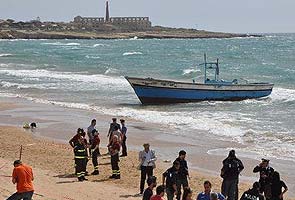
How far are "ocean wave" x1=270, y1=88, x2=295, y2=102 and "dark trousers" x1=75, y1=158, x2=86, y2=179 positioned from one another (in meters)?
23.6

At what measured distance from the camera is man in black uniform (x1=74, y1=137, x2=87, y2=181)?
48.1 ft

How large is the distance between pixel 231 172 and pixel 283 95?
28373 mm

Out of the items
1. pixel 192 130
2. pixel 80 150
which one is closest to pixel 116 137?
pixel 80 150

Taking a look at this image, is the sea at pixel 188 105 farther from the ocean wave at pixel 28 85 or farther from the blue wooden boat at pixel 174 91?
the blue wooden boat at pixel 174 91

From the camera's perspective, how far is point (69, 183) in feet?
47.9

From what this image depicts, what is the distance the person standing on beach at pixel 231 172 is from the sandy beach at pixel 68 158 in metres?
2.24

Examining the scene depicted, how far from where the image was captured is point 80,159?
14828mm

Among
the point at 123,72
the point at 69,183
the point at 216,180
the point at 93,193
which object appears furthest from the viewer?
the point at 123,72

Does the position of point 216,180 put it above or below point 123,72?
below

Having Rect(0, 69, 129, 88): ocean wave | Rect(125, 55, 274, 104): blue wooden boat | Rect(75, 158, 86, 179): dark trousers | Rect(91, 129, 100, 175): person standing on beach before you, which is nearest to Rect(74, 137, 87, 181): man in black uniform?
Rect(75, 158, 86, 179): dark trousers

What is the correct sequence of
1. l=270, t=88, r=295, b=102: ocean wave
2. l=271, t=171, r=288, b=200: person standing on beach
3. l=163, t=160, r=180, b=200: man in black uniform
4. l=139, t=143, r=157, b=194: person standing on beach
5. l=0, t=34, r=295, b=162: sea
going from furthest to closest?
l=270, t=88, r=295, b=102: ocean wave → l=0, t=34, r=295, b=162: sea → l=139, t=143, r=157, b=194: person standing on beach → l=163, t=160, r=180, b=200: man in black uniform → l=271, t=171, r=288, b=200: person standing on beach

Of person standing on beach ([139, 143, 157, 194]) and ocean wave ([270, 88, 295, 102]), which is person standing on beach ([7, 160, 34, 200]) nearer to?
person standing on beach ([139, 143, 157, 194])

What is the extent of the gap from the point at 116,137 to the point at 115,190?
151 centimetres

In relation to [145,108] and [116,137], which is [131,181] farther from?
[145,108]
